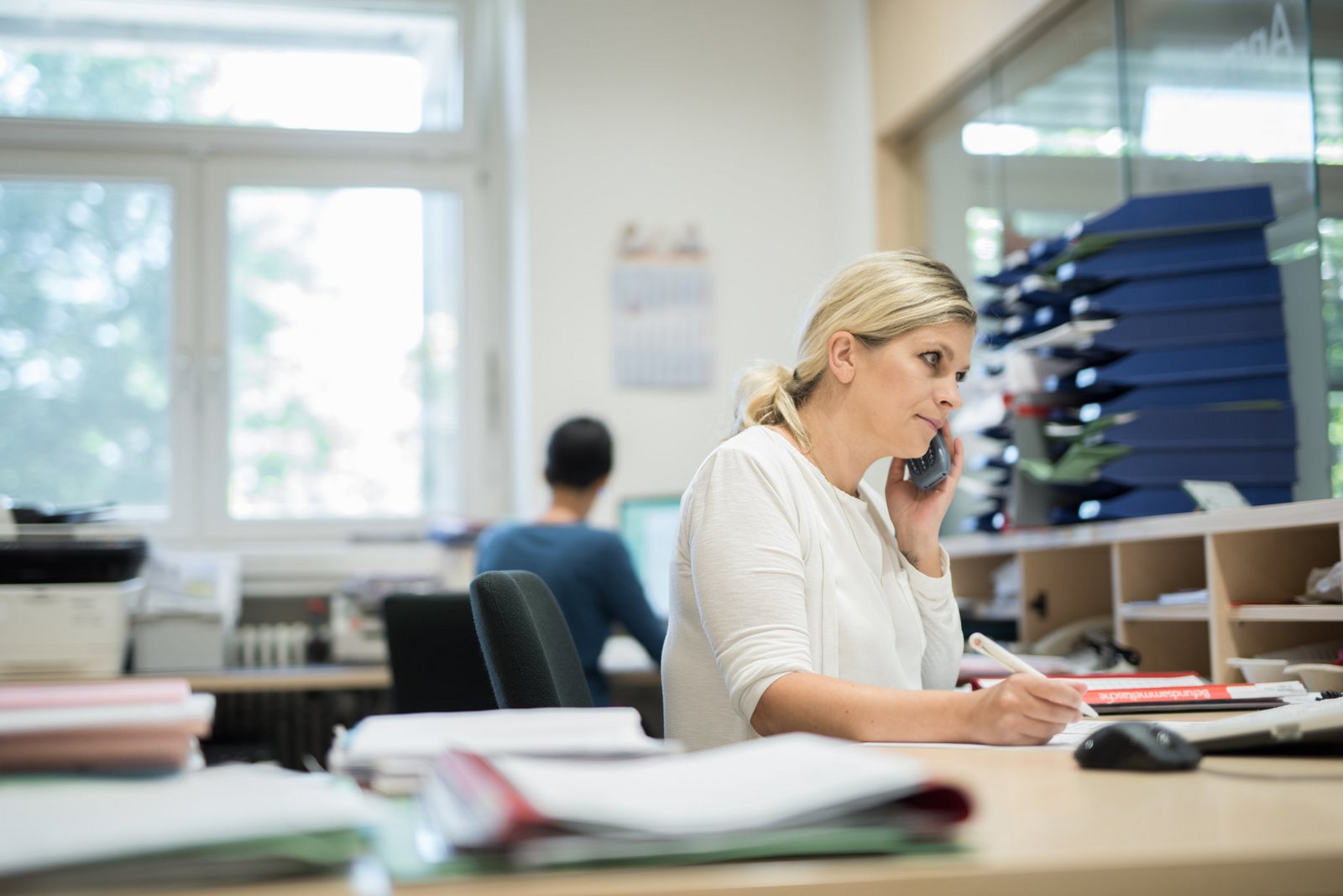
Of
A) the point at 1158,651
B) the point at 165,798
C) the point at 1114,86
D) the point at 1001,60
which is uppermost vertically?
the point at 1001,60

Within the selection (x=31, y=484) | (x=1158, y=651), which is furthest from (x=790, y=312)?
(x=31, y=484)

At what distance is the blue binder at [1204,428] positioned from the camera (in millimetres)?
2182

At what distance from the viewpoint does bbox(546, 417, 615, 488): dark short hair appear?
10.5 feet

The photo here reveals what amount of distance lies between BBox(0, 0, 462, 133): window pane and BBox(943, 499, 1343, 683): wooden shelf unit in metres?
2.75

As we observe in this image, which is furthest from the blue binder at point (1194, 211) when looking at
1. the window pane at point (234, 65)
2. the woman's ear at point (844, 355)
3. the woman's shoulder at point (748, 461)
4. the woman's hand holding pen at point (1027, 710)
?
the window pane at point (234, 65)

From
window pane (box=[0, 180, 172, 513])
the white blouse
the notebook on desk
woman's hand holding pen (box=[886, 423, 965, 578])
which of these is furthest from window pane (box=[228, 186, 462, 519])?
the notebook on desk

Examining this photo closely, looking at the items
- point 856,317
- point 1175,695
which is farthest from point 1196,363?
point 1175,695

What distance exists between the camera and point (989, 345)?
2674 mm

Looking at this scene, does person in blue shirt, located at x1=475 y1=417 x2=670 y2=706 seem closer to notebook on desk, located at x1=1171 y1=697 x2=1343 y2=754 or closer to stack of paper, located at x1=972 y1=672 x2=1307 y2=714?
stack of paper, located at x1=972 y1=672 x2=1307 y2=714

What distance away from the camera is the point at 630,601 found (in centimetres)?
294

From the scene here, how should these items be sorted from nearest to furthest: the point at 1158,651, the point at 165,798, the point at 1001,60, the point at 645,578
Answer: the point at 165,798 → the point at 1158,651 → the point at 1001,60 → the point at 645,578

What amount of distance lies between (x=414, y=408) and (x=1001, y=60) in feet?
7.50

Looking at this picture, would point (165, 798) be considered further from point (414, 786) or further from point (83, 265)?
point (83, 265)

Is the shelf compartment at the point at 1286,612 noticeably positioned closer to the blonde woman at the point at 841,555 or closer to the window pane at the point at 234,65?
the blonde woman at the point at 841,555
